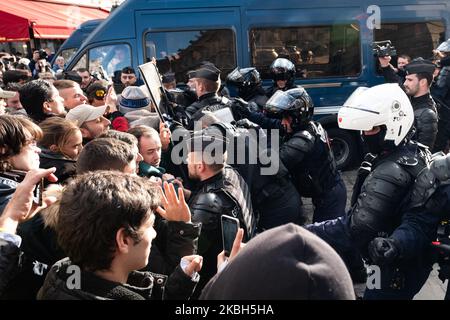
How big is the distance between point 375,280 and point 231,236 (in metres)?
1.07

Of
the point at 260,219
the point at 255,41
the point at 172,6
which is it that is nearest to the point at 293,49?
the point at 255,41

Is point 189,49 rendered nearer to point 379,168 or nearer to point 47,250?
point 379,168

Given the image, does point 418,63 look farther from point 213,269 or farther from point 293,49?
point 213,269

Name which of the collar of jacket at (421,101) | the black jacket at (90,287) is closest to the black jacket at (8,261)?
the black jacket at (90,287)

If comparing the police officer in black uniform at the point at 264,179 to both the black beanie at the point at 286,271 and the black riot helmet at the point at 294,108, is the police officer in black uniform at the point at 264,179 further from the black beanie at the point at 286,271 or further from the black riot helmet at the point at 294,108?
the black beanie at the point at 286,271

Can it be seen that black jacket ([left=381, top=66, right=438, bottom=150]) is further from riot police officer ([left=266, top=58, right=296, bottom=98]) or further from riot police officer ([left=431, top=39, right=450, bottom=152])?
riot police officer ([left=266, top=58, right=296, bottom=98])

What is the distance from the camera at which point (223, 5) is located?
23.7 feet

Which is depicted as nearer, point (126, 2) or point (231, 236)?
point (231, 236)

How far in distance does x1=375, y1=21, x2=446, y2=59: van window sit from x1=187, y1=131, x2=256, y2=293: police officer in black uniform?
→ 552cm

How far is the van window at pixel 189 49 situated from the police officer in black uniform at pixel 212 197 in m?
4.72

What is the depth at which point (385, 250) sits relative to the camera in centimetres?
233
